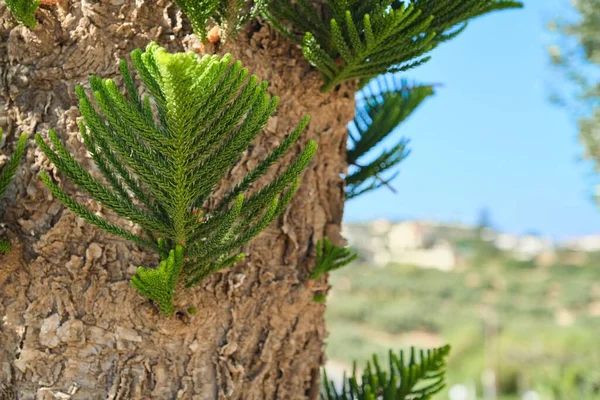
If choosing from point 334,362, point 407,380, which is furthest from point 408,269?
point 407,380

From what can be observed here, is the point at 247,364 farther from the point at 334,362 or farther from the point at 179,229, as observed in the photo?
the point at 334,362

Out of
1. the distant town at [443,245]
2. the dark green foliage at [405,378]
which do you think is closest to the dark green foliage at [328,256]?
the dark green foliage at [405,378]

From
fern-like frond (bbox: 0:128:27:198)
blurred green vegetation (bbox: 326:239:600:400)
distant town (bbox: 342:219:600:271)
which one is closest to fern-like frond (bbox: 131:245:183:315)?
fern-like frond (bbox: 0:128:27:198)

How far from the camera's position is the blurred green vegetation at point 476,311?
984cm

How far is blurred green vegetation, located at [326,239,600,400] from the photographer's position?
9.84 metres

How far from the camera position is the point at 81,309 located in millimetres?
775

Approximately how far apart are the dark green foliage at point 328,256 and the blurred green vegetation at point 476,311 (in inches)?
341

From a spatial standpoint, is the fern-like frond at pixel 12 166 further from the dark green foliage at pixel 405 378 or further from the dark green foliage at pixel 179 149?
the dark green foliage at pixel 405 378

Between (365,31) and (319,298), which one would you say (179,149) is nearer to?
(365,31)

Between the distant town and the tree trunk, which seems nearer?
the tree trunk

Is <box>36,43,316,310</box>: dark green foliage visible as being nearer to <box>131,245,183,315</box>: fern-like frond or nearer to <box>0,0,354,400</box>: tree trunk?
<box>131,245,183,315</box>: fern-like frond

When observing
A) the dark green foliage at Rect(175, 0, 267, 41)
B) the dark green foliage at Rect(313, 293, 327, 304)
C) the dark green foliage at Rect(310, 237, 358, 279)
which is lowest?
the dark green foliage at Rect(313, 293, 327, 304)

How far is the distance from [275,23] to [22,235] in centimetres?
39

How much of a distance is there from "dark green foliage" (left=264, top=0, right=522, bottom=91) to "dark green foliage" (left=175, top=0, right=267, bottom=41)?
43 millimetres
